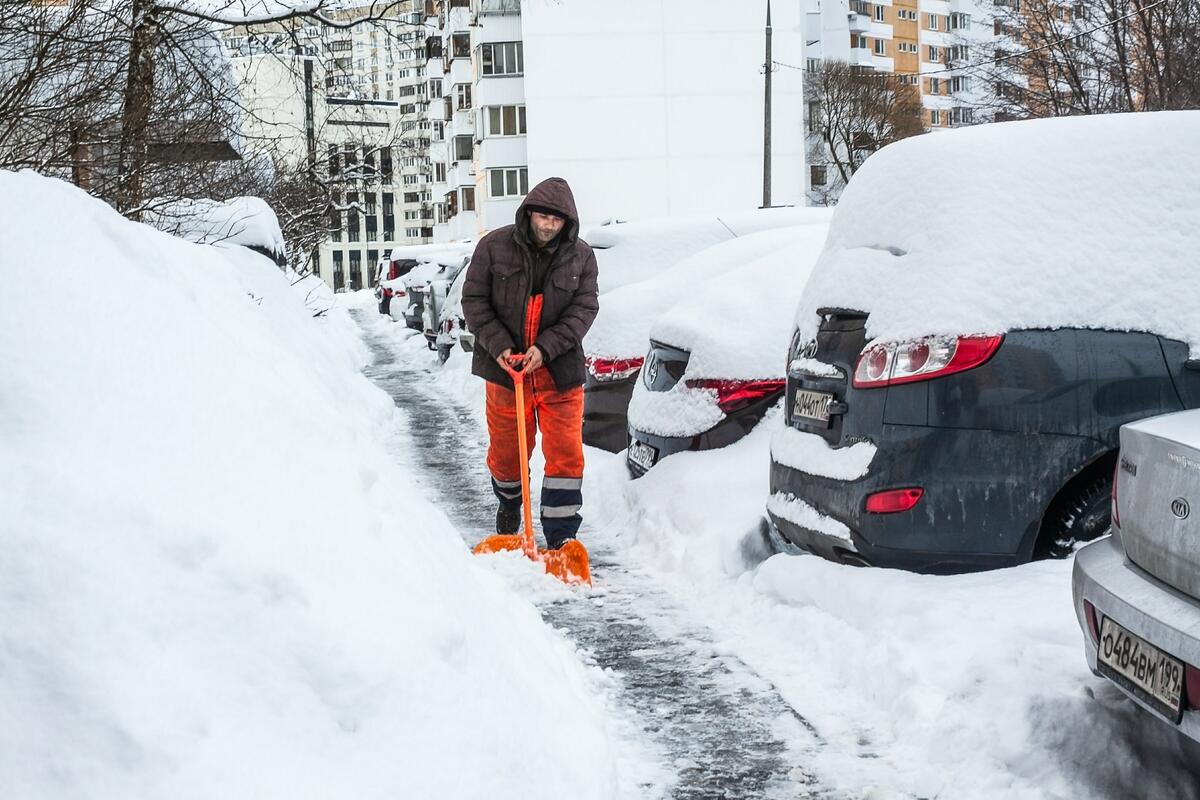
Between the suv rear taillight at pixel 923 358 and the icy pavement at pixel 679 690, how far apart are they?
1.13m

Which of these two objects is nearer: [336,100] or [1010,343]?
[1010,343]

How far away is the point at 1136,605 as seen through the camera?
10.3ft

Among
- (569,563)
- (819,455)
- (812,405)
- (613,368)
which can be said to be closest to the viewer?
(819,455)

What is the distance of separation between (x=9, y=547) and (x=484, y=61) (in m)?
53.4

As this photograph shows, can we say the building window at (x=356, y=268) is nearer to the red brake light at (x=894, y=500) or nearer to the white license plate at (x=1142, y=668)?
the red brake light at (x=894, y=500)

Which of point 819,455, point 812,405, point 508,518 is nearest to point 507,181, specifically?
point 508,518

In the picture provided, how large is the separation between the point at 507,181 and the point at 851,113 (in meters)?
17.7

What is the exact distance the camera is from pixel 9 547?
245 centimetres

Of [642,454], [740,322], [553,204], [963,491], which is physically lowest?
[642,454]

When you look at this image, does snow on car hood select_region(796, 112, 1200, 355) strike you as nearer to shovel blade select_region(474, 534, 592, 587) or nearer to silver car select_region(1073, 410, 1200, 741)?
silver car select_region(1073, 410, 1200, 741)

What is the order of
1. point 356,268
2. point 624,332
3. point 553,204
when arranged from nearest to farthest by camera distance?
point 553,204 < point 624,332 < point 356,268

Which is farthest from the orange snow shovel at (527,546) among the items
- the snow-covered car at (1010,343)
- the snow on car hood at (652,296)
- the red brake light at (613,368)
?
the snow on car hood at (652,296)

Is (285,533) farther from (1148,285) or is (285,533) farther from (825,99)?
(825,99)

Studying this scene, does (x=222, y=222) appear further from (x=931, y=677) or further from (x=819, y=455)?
(x=931, y=677)
